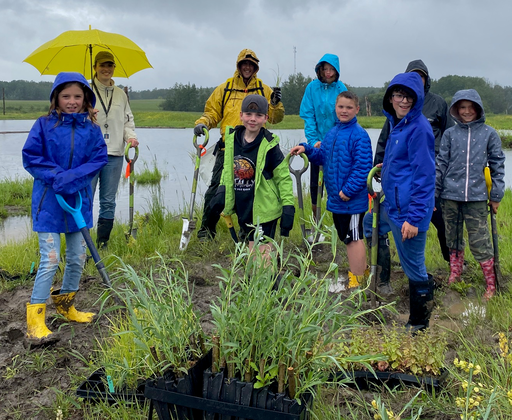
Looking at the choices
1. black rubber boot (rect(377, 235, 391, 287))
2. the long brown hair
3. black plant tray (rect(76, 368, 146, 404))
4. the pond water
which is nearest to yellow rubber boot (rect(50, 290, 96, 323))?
black plant tray (rect(76, 368, 146, 404))

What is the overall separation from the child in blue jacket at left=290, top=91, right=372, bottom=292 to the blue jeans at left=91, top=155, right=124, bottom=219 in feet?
7.42

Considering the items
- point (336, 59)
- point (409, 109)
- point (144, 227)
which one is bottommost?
point (144, 227)

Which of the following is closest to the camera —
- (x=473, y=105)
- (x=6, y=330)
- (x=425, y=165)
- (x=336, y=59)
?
(x=425, y=165)

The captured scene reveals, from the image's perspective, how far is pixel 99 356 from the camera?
308 cm

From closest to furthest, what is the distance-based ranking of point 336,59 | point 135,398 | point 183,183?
point 135,398
point 336,59
point 183,183

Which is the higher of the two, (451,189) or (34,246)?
(451,189)

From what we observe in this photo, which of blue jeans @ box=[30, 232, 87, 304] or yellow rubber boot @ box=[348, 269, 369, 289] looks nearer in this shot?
blue jeans @ box=[30, 232, 87, 304]

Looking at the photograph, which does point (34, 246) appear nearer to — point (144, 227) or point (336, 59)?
point (144, 227)

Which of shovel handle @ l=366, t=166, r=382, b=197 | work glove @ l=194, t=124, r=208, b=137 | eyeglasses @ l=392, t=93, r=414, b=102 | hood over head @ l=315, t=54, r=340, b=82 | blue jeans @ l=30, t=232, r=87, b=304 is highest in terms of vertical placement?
hood over head @ l=315, t=54, r=340, b=82

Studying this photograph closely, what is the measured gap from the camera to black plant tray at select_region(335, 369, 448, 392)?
105 inches

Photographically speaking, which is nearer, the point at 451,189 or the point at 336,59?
the point at 451,189

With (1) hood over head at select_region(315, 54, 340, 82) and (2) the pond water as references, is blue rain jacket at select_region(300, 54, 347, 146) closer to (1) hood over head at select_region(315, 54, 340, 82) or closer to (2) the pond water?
(1) hood over head at select_region(315, 54, 340, 82)

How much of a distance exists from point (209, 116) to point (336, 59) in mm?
1540

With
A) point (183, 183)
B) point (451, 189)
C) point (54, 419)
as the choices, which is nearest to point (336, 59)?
point (451, 189)
